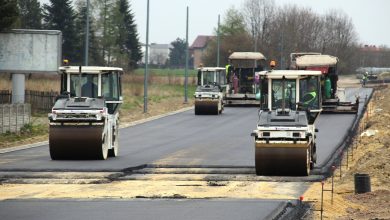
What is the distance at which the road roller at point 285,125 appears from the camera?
2117 centimetres

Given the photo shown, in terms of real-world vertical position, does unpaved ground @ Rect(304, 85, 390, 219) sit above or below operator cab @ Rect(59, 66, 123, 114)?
below

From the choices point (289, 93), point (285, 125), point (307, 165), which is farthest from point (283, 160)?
point (289, 93)

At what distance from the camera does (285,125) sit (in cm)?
2119

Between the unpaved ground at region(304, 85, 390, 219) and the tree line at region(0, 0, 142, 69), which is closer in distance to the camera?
the unpaved ground at region(304, 85, 390, 219)

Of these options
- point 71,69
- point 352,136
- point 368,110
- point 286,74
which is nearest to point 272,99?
point 286,74

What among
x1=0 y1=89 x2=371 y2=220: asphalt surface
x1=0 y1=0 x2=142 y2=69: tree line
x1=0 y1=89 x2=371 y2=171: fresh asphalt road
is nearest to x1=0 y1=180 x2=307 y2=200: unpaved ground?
x1=0 y1=89 x2=371 y2=220: asphalt surface

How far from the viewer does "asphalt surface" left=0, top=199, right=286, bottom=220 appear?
49.6 feet

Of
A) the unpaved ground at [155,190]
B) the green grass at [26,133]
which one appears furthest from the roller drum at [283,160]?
the green grass at [26,133]

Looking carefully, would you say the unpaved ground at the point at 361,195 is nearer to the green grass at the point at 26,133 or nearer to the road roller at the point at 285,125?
the road roller at the point at 285,125

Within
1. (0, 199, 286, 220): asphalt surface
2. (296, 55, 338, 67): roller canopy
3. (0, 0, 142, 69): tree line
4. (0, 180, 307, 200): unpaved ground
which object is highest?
(0, 0, 142, 69): tree line

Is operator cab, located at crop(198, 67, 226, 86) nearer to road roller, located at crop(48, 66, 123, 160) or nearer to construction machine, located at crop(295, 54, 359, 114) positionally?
construction machine, located at crop(295, 54, 359, 114)

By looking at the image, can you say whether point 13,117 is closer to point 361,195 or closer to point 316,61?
point 361,195

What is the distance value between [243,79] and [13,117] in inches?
993

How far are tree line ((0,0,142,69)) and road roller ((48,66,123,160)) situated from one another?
2228 inches
